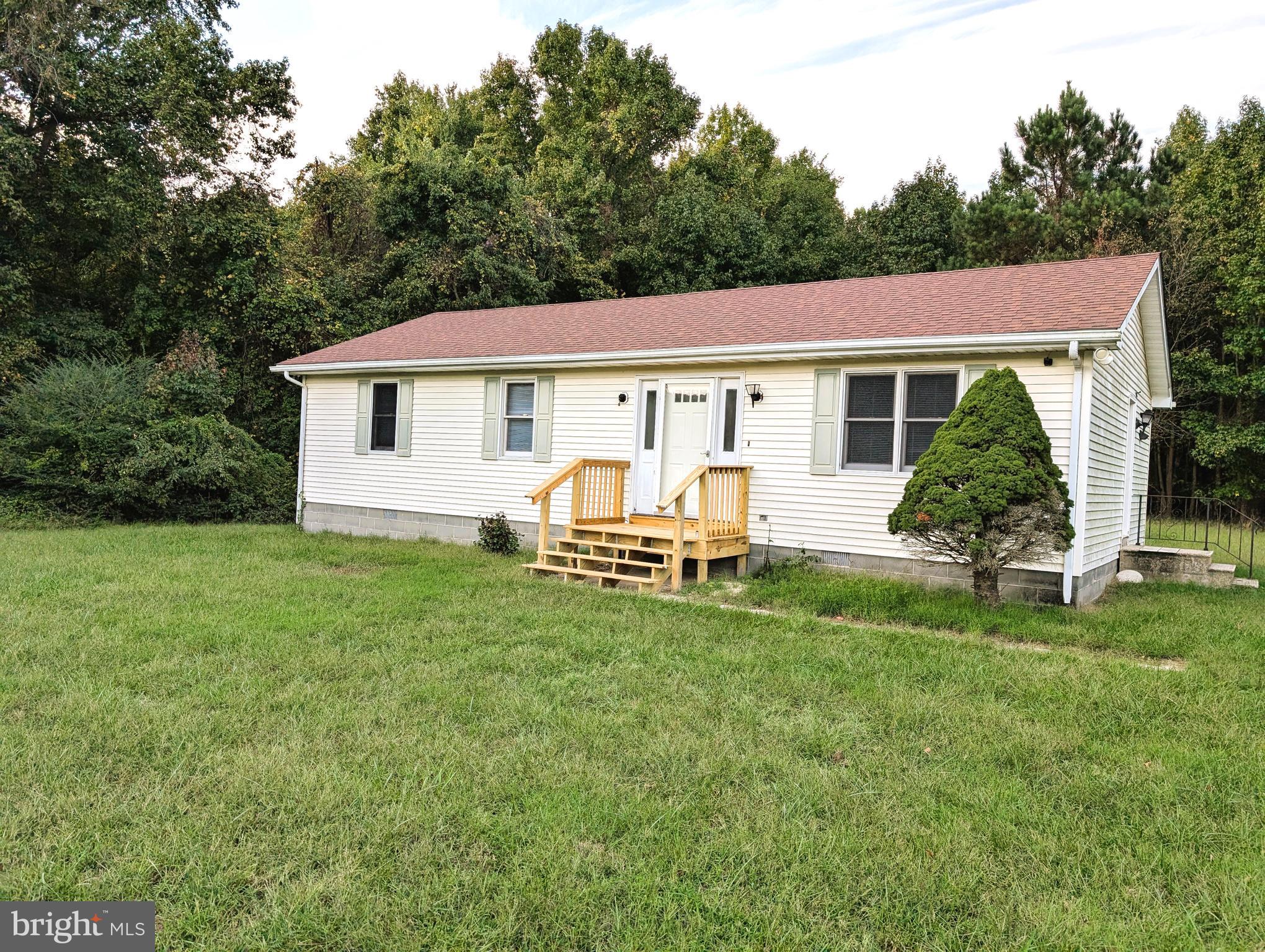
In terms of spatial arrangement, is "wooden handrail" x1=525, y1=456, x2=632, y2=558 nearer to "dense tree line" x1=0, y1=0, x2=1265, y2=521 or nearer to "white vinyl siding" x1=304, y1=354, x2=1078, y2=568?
"white vinyl siding" x1=304, y1=354, x2=1078, y2=568

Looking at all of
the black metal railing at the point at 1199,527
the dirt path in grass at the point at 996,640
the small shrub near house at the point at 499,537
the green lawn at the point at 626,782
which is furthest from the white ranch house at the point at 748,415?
the green lawn at the point at 626,782

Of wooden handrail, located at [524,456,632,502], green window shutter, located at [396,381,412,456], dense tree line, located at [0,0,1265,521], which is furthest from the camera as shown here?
dense tree line, located at [0,0,1265,521]

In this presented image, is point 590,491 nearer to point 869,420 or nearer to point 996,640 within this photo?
point 869,420

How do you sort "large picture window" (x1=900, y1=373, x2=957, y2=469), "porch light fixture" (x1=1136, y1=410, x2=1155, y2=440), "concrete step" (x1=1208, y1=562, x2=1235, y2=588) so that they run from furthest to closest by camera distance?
"porch light fixture" (x1=1136, y1=410, x2=1155, y2=440) → "concrete step" (x1=1208, y1=562, x2=1235, y2=588) → "large picture window" (x1=900, y1=373, x2=957, y2=469)

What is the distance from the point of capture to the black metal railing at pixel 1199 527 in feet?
39.3

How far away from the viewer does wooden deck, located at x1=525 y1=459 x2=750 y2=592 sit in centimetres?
862

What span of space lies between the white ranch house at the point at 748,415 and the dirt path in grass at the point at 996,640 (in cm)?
137

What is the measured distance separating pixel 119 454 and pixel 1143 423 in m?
16.8

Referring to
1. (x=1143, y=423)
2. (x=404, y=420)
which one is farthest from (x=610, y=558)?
(x=1143, y=423)

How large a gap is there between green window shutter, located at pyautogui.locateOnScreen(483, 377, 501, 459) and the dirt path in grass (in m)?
4.76

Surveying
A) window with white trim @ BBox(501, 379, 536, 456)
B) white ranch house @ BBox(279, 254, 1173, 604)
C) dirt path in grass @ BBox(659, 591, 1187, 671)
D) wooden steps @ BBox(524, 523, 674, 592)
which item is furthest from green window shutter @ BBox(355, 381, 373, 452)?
dirt path in grass @ BBox(659, 591, 1187, 671)

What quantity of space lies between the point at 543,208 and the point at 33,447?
12.9m

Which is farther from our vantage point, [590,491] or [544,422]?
[544,422]

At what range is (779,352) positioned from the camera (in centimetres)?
895
